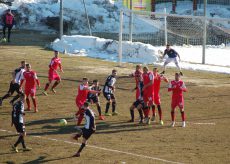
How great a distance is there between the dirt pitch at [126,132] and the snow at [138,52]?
16.5 feet

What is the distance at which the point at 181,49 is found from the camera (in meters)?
43.9

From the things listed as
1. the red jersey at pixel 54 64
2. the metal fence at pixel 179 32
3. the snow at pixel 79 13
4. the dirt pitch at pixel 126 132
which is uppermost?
the snow at pixel 79 13

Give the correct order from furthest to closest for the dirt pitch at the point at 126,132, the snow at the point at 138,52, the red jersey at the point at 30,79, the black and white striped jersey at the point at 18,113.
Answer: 1. the snow at the point at 138,52
2. the red jersey at the point at 30,79
3. the black and white striped jersey at the point at 18,113
4. the dirt pitch at the point at 126,132

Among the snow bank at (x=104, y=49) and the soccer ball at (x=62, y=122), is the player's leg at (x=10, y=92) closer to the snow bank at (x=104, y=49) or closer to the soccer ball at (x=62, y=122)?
the soccer ball at (x=62, y=122)

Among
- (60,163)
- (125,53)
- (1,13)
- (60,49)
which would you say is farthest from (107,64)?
(60,163)

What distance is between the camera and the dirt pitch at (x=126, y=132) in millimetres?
19688

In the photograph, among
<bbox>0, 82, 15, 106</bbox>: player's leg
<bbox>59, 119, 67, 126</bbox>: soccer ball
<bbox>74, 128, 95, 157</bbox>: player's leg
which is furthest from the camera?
<bbox>0, 82, 15, 106</bbox>: player's leg

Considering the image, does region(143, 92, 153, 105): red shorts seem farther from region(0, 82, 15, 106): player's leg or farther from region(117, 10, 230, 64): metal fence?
region(117, 10, 230, 64): metal fence

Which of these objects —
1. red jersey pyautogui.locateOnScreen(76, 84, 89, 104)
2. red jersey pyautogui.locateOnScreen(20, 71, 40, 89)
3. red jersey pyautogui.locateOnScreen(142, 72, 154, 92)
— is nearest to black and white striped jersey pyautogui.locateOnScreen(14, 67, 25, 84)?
red jersey pyautogui.locateOnScreen(20, 71, 40, 89)

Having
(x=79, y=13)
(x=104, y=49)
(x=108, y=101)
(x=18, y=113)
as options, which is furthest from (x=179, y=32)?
(x=18, y=113)

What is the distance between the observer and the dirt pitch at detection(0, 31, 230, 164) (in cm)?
1969

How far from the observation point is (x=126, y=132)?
22797 millimetres

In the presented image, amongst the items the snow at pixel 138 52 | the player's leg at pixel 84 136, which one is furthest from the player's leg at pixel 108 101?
the snow at pixel 138 52

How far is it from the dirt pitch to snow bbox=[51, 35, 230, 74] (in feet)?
16.5
